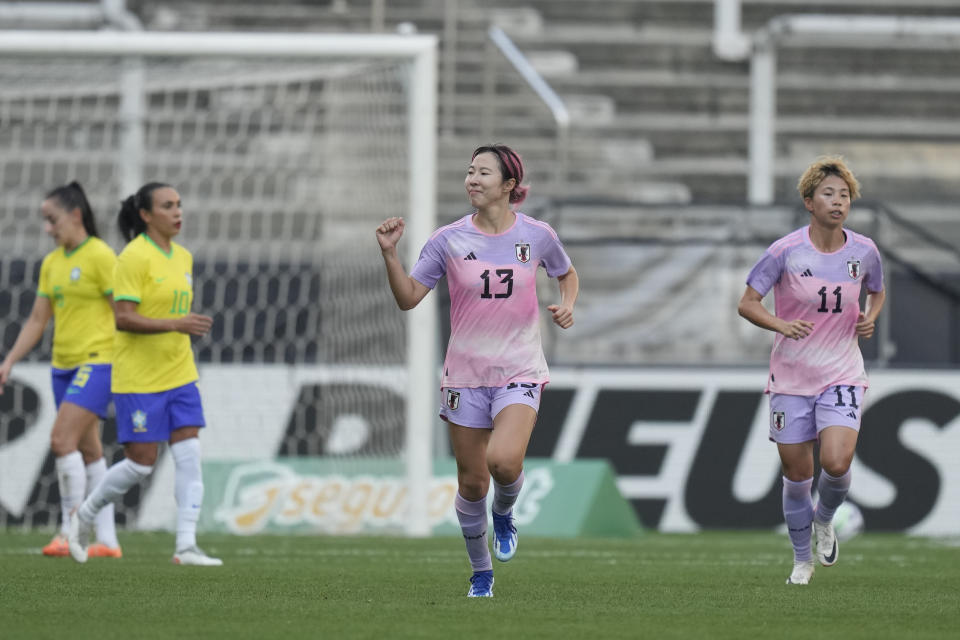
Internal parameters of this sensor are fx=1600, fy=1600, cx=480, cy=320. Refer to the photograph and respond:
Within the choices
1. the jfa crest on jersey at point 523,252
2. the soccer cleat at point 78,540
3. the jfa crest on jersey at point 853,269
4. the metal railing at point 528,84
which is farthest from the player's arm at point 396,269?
the metal railing at point 528,84

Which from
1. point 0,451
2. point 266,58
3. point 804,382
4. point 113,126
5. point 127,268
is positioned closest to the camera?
point 804,382

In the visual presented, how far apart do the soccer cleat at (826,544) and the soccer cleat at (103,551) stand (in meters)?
4.01

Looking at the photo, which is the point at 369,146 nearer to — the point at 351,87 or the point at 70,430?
the point at 351,87

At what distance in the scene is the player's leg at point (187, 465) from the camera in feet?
28.0

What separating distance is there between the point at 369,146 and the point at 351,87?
1.75 feet

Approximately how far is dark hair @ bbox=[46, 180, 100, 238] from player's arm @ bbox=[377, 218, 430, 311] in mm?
3384

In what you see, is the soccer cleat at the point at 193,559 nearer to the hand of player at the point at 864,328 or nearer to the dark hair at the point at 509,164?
the dark hair at the point at 509,164

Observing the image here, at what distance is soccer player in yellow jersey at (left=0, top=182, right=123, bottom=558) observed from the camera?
924 centimetres

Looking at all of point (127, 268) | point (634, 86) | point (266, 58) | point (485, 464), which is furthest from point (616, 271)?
point (485, 464)

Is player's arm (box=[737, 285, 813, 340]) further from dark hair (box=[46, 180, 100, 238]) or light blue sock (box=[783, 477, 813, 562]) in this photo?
dark hair (box=[46, 180, 100, 238])

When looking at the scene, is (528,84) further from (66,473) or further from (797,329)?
(797,329)

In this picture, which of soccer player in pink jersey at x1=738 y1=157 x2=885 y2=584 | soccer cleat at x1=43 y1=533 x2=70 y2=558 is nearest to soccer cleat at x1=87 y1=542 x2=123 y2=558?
soccer cleat at x1=43 y1=533 x2=70 y2=558

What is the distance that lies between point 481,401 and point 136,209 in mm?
2835

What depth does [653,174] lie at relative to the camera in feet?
Result: 58.2
